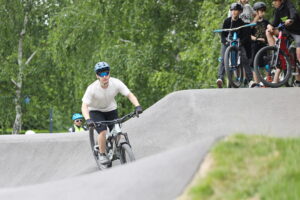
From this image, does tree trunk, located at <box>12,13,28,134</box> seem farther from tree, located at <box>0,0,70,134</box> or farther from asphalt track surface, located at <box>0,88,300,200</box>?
asphalt track surface, located at <box>0,88,300,200</box>

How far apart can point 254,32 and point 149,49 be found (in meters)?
12.6

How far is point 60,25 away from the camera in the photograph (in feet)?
84.1

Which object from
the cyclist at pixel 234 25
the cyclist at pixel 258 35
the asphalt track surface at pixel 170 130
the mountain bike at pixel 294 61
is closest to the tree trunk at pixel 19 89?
the asphalt track surface at pixel 170 130

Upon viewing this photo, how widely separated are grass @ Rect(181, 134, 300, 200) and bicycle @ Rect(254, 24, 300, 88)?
16.1 ft

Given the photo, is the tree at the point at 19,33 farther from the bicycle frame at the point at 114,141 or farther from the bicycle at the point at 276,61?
the bicycle frame at the point at 114,141

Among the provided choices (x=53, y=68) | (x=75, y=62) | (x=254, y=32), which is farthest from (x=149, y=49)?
(x=254, y=32)

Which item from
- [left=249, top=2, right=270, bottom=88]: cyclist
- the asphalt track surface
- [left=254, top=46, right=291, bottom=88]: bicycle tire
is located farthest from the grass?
[left=249, top=2, right=270, bottom=88]: cyclist

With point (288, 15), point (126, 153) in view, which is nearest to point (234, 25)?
point (288, 15)

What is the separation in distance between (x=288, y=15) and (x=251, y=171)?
244 inches

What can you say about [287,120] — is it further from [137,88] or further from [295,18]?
[137,88]

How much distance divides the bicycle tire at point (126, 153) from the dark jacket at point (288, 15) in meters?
3.66

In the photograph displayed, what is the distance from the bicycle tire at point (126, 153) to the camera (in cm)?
903

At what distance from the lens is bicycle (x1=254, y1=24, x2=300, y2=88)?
11.1 metres

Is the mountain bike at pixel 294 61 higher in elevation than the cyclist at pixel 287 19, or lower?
lower
